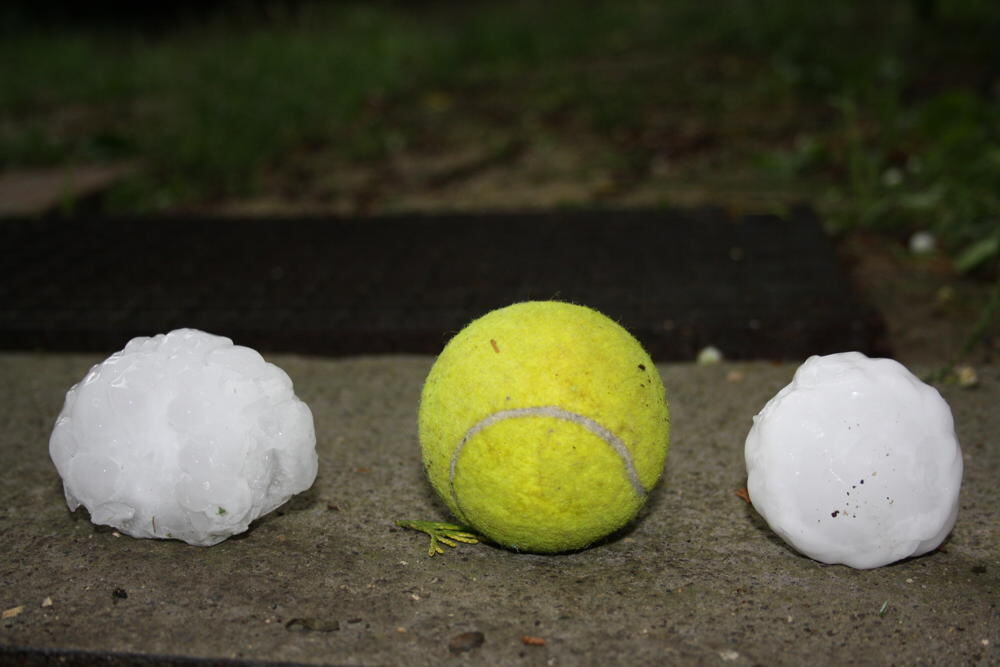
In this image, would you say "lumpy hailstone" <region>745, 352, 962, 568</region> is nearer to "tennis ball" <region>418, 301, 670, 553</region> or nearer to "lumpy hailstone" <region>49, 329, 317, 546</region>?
"tennis ball" <region>418, 301, 670, 553</region>

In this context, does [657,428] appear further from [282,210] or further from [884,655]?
[282,210]

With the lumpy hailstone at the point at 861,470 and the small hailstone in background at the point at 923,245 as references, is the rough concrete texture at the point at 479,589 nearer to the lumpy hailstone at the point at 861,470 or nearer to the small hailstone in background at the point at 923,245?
the lumpy hailstone at the point at 861,470

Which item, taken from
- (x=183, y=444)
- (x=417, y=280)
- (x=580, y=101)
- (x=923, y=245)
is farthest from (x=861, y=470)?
(x=580, y=101)

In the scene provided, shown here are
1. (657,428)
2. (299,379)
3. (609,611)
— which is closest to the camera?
(609,611)

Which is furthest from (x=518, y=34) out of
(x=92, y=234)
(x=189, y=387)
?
(x=189, y=387)

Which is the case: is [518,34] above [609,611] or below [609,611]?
below

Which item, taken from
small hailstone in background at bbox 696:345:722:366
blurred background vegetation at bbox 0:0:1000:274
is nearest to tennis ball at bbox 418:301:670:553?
small hailstone in background at bbox 696:345:722:366

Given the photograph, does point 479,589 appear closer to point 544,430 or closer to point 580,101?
point 544,430
